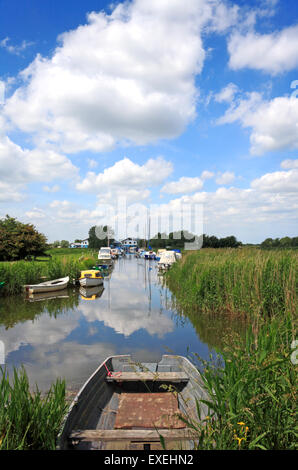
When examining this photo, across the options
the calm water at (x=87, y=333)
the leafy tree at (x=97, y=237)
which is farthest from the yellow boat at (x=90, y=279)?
the leafy tree at (x=97, y=237)

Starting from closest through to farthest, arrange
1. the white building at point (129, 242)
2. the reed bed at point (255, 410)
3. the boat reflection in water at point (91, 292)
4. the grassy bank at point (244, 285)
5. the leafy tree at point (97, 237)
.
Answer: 1. the reed bed at point (255, 410)
2. the grassy bank at point (244, 285)
3. the boat reflection in water at point (91, 292)
4. the leafy tree at point (97, 237)
5. the white building at point (129, 242)

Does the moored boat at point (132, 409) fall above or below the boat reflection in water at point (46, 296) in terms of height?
above

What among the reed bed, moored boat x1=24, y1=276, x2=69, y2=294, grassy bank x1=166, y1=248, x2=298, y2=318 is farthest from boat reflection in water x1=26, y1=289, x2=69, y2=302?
the reed bed

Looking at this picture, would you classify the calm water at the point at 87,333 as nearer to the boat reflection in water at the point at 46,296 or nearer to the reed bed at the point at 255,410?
the boat reflection in water at the point at 46,296

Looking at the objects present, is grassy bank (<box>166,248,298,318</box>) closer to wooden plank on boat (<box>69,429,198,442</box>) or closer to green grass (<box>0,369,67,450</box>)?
wooden plank on boat (<box>69,429,198,442</box>)

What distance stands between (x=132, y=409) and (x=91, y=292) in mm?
15584

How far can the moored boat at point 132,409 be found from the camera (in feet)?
11.1

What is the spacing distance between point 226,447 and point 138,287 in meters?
19.8

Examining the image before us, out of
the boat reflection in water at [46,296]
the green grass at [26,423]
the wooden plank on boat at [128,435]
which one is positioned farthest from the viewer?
the boat reflection in water at [46,296]

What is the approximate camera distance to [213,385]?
10.8 ft

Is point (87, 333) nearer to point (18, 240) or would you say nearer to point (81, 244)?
point (18, 240)

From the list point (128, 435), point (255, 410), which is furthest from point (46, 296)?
point (255, 410)

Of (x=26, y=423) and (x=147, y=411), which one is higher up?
(x=26, y=423)

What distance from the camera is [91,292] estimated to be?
64.6ft
